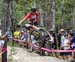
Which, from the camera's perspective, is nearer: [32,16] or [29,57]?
[32,16]

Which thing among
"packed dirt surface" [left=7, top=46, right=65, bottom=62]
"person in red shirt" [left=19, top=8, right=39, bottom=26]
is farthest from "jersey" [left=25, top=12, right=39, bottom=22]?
"packed dirt surface" [left=7, top=46, right=65, bottom=62]

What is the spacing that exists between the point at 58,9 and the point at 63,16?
39.8 inches

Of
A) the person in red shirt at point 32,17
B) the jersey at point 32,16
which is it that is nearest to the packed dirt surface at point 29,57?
the person in red shirt at point 32,17

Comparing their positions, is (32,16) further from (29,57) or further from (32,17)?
(29,57)

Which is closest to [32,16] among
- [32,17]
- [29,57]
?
[32,17]

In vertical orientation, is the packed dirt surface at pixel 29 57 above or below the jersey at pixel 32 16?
below

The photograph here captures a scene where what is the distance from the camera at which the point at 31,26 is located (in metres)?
18.5

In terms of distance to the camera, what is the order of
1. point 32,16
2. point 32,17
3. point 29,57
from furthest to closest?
point 29,57 → point 32,16 → point 32,17

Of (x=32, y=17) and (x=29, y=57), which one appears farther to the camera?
(x=29, y=57)

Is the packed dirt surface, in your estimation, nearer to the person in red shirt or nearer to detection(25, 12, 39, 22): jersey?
the person in red shirt

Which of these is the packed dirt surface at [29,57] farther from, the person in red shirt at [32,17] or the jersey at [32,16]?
the jersey at [32,16]

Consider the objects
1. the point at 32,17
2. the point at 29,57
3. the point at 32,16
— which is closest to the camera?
the point at 32,17

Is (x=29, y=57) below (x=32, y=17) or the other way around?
below

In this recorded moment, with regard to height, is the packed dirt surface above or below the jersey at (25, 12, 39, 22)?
below
